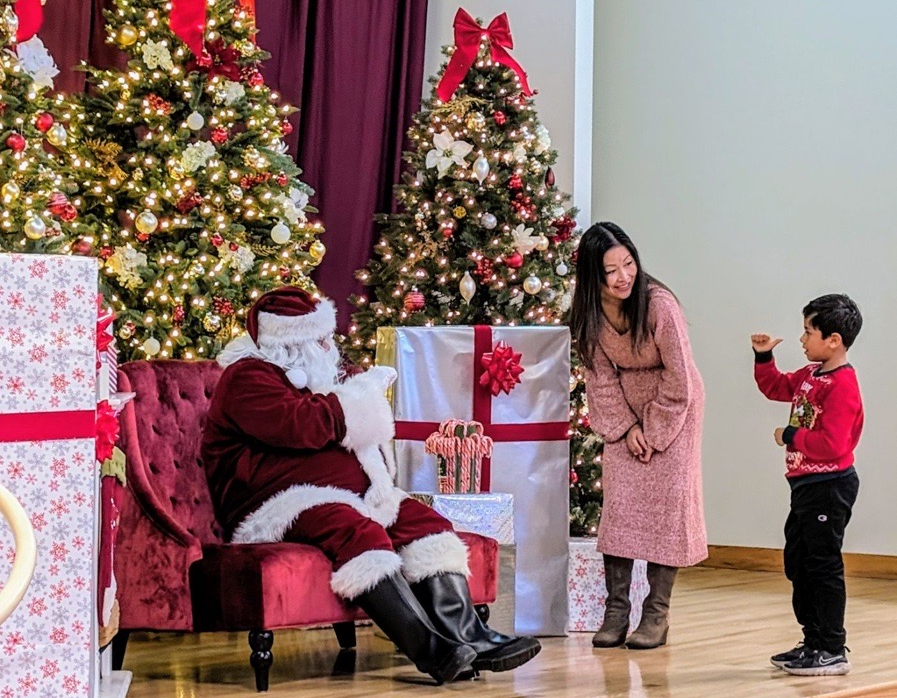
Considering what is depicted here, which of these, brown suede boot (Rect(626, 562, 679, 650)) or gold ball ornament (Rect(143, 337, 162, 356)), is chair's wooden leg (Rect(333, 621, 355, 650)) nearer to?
brown suede boot (Rect(626, 562, 679, 650))

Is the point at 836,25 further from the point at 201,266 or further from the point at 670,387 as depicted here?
the point at 201,266

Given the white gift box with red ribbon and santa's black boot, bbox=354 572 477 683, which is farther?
the white gift box with red ribbon

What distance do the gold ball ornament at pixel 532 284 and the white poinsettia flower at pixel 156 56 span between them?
154 centimetres

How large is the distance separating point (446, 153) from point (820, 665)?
2409 mm

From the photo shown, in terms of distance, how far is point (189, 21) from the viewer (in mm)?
5035

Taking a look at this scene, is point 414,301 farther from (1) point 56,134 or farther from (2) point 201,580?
(2) point 201,580

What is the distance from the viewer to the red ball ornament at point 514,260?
529 centimetres

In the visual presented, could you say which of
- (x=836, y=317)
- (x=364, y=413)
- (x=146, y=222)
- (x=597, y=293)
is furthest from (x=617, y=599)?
(x=146, y=222)

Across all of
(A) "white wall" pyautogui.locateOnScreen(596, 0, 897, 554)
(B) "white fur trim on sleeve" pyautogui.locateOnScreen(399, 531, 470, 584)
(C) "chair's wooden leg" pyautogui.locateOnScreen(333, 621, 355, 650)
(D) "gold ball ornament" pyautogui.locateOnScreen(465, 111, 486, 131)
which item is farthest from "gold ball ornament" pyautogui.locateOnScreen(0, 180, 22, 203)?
(A) "white wall" pyautogui.locateOnScreen(596, 0, 897, 554)

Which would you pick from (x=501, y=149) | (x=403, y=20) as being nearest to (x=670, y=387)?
(x=501, y=149)

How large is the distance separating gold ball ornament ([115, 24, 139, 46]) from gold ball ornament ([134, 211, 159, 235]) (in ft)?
2.12

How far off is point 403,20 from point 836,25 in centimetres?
211

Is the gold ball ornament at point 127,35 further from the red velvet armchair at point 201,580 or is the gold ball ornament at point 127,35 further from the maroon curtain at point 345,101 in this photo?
the red velvet armchair at point 201,580

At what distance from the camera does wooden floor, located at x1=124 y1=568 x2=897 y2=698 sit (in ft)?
12.6
